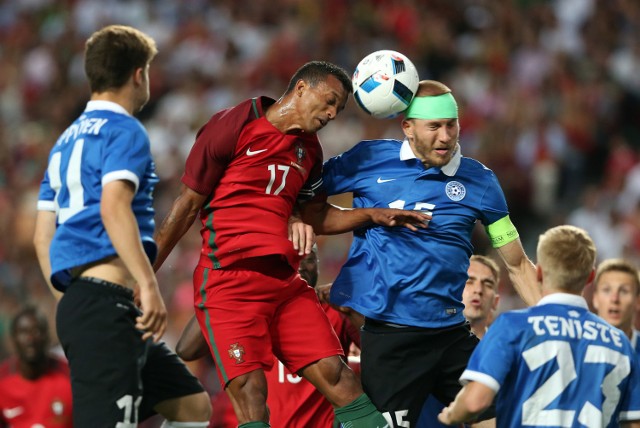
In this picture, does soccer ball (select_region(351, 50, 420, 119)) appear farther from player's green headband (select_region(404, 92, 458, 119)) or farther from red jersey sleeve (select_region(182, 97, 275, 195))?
red jersey sleeve (select_region(182, 97, 275, 195))

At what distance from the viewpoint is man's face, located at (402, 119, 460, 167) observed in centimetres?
568

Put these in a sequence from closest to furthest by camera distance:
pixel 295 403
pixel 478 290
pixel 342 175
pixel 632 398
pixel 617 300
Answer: pixel 632 398 → pixel 342 175 → pixel 295 403 → pixel 478 290 → pixel 617 300

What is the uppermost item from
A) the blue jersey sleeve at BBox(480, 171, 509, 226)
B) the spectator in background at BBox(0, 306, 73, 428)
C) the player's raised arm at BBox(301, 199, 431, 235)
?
the blue jersey sleeve at BBox(480, 171, 509, 226)

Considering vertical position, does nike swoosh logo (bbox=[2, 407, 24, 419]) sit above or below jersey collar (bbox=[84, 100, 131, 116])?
below

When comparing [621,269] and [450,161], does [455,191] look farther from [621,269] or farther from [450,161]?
[621,269]

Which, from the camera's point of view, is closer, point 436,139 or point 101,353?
point 101,353

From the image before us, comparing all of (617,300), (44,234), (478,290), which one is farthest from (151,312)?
(617,300)

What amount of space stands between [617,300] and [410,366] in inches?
94.0

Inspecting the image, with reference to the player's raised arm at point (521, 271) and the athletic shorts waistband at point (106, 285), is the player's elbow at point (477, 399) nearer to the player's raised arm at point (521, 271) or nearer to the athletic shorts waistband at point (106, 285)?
the player's raised arm at point (521, 271)

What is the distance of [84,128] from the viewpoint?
16.8ft

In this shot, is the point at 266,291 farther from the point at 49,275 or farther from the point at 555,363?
the point at 555,363

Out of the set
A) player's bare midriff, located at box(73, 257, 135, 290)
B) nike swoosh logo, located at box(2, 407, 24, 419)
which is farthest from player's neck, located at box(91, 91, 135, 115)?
nike swoosh logo, located at box(2, 407, 24, 419)

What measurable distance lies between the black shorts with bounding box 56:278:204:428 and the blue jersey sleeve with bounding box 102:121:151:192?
517mm

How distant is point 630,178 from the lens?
11977 mm
